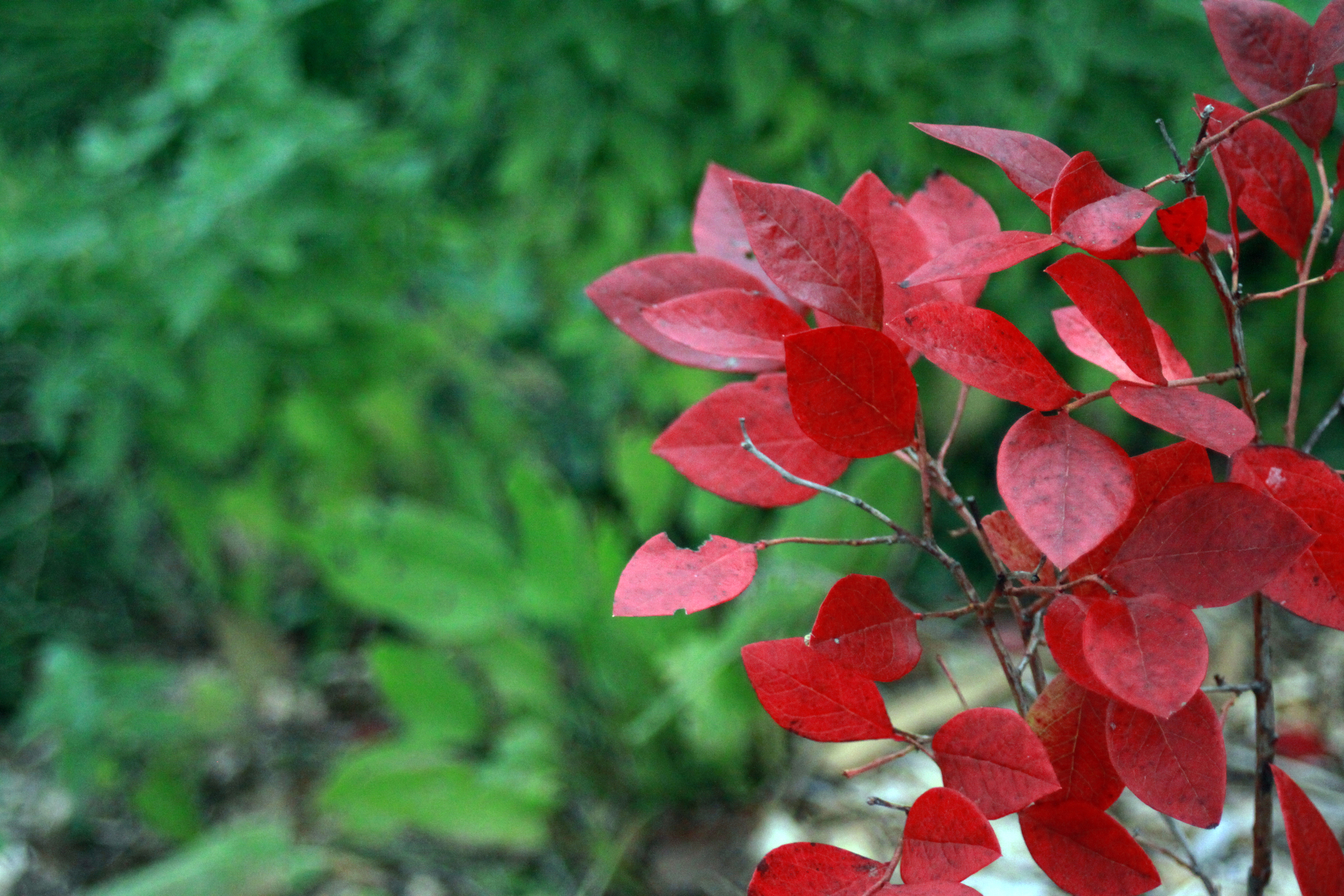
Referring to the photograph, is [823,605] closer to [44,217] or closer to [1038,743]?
[1038,743]

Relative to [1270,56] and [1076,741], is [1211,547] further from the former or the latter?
[1270,56]

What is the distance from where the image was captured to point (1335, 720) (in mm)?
970

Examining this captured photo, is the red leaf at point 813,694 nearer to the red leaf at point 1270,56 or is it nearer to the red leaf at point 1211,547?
the red leaf at point 1211,547

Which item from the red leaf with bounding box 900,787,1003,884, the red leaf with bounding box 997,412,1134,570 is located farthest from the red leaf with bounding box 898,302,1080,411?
the red leaf with bounding box 900,787,1003,884

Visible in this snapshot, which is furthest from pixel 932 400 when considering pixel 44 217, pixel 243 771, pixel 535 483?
pixel 243 771

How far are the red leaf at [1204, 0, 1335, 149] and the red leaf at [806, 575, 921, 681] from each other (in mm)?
222

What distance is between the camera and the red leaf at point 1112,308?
28 cm

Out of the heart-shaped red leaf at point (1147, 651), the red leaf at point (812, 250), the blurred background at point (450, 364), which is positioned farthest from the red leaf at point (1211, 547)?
the blurred background at point (450, 364)

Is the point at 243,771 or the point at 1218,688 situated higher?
the point at 1218,688

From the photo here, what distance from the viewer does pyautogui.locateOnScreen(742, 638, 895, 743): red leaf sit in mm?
309

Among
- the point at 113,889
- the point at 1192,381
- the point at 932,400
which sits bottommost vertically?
the point at 113,889

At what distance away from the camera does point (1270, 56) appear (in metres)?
0.34

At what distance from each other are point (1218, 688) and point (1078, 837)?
0.09 m

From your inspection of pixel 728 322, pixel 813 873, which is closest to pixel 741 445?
pixel 728 322
